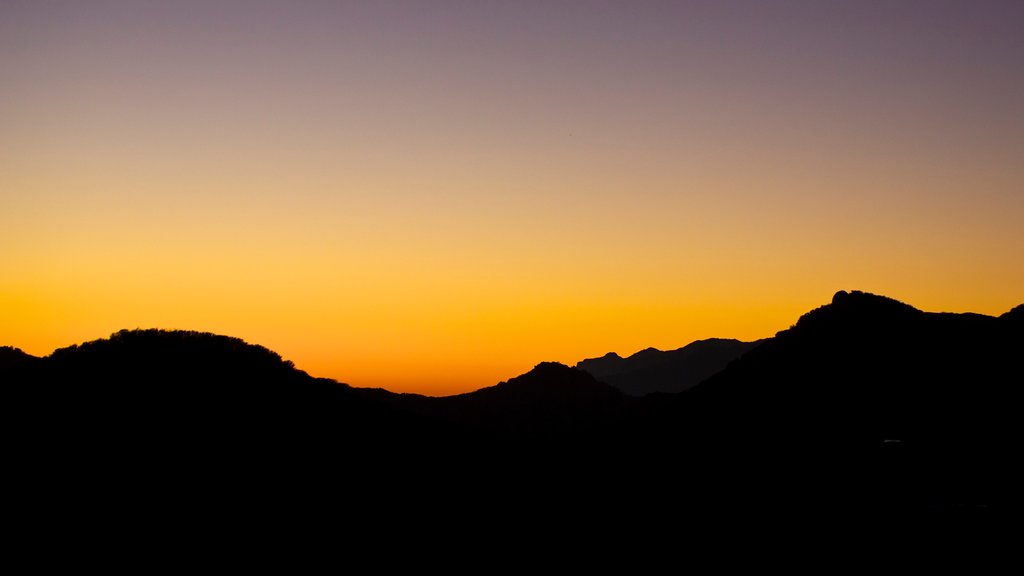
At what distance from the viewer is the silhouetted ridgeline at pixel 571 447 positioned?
50.4m

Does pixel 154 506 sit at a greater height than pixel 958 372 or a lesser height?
lesser

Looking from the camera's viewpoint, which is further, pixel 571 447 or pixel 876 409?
pixel 571 447

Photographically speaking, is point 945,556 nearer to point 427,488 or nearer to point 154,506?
point 427,488

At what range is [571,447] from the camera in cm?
10475

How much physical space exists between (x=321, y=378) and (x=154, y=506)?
35.6m

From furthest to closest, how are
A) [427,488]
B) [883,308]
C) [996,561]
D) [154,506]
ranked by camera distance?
[883,308] < [427,488] < [154,506] < [996,561]

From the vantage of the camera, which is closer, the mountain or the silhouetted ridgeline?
the silhouetted ridgeline

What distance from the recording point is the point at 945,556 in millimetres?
40781

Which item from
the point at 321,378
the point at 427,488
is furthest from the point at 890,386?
the point at 321,378

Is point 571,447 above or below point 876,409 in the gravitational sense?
below

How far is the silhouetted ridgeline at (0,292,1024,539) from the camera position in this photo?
50375mm

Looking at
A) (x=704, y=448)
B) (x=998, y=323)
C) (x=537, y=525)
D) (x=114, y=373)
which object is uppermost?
(x=998, y=323)

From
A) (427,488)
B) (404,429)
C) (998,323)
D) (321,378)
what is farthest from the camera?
(998,323)

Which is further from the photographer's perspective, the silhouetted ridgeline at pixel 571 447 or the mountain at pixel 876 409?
the mountain at pixel 876 409
